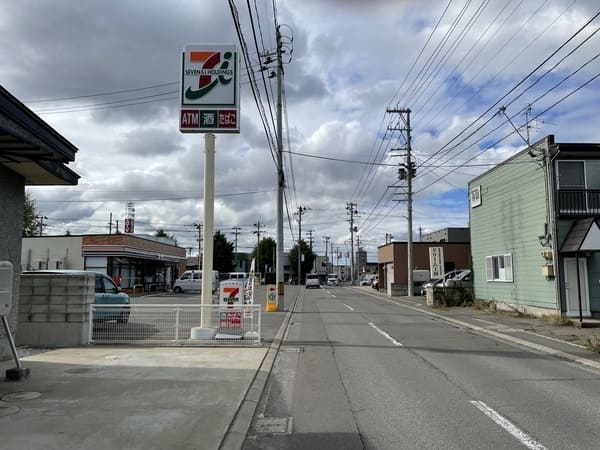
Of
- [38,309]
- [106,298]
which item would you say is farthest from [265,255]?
[38,309]

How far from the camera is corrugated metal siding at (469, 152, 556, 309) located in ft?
64.6

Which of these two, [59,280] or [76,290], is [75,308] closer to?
[76,290]

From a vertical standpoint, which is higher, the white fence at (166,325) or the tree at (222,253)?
the tree at (222,253)

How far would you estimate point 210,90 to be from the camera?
13000mm

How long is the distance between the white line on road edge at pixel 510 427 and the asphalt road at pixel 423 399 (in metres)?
0.01

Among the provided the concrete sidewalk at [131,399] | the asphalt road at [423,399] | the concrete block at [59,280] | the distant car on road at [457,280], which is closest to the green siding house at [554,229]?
the distant car on road at [457,280]

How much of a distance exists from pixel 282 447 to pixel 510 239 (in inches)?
777

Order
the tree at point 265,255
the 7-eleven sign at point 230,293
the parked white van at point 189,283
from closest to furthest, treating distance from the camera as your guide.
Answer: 1. the 7-eleven sign at point 230,293
2. the parked white van at point 189,283
3. the tree at point 265,255

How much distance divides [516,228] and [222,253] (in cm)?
6249

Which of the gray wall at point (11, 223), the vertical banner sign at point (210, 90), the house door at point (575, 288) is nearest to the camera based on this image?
the gray wall at point (11, 223)

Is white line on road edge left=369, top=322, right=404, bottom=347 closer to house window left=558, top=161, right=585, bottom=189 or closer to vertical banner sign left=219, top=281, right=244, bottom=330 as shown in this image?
vertical banner sign left=219, top=281, right=244, bottom=330

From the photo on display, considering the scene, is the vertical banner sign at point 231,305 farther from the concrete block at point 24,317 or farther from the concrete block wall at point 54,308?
the concrete block at point 24,317

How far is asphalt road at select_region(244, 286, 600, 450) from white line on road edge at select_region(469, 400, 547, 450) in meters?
0.01

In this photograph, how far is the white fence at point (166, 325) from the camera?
1174 cm
